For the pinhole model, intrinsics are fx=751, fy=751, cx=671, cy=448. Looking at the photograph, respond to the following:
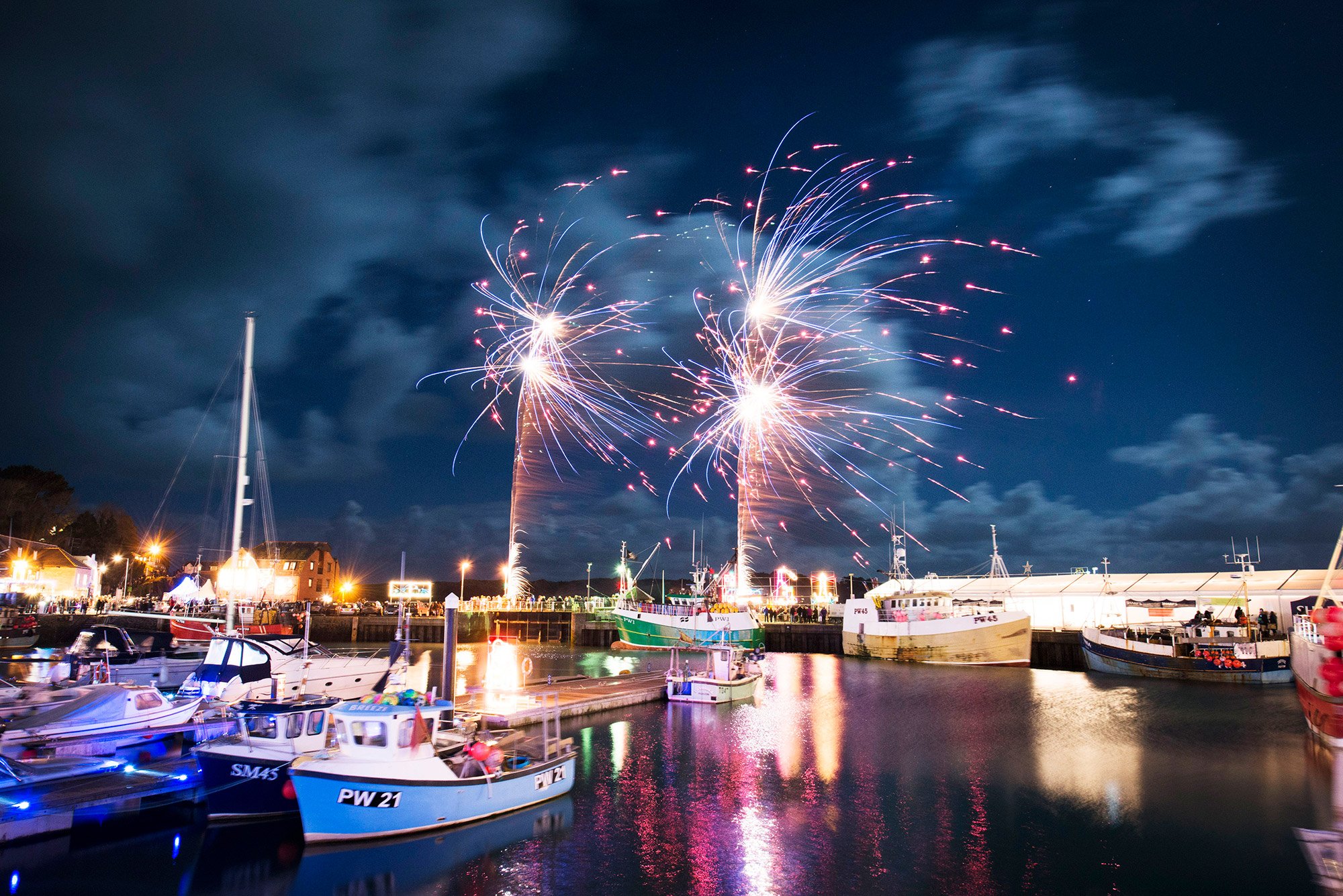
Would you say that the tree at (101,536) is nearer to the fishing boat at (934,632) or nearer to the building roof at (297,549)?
the building roof at (297,549)

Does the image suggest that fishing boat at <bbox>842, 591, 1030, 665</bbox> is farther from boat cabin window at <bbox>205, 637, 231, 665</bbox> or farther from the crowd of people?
boat cabin window at <bbox>205, 637, 231, 665</bbox>

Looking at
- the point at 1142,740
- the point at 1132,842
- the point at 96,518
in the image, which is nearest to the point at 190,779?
the point at 1132,842

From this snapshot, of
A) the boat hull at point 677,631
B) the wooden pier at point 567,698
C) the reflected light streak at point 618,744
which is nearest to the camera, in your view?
the reflected light streak at point 618,744

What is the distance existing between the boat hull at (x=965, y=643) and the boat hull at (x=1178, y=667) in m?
4.39

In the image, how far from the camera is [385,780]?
49.9ft

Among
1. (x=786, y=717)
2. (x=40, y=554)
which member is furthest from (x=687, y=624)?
(x=40, y=554)

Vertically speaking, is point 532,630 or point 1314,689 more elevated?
point 1314,689

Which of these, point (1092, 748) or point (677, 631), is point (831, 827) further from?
point (677, 631)

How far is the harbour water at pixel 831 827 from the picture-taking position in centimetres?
1419

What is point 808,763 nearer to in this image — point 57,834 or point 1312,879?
point 1312,879

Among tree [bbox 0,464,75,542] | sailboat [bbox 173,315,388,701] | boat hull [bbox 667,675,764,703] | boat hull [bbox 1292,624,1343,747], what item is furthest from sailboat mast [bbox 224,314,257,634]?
tree [bbox 0,464,75,542]

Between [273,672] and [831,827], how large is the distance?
1973 centimetres

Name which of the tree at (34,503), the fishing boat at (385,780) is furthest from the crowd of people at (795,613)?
the tree at (34,503)

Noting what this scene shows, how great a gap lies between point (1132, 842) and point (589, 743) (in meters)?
16.0
